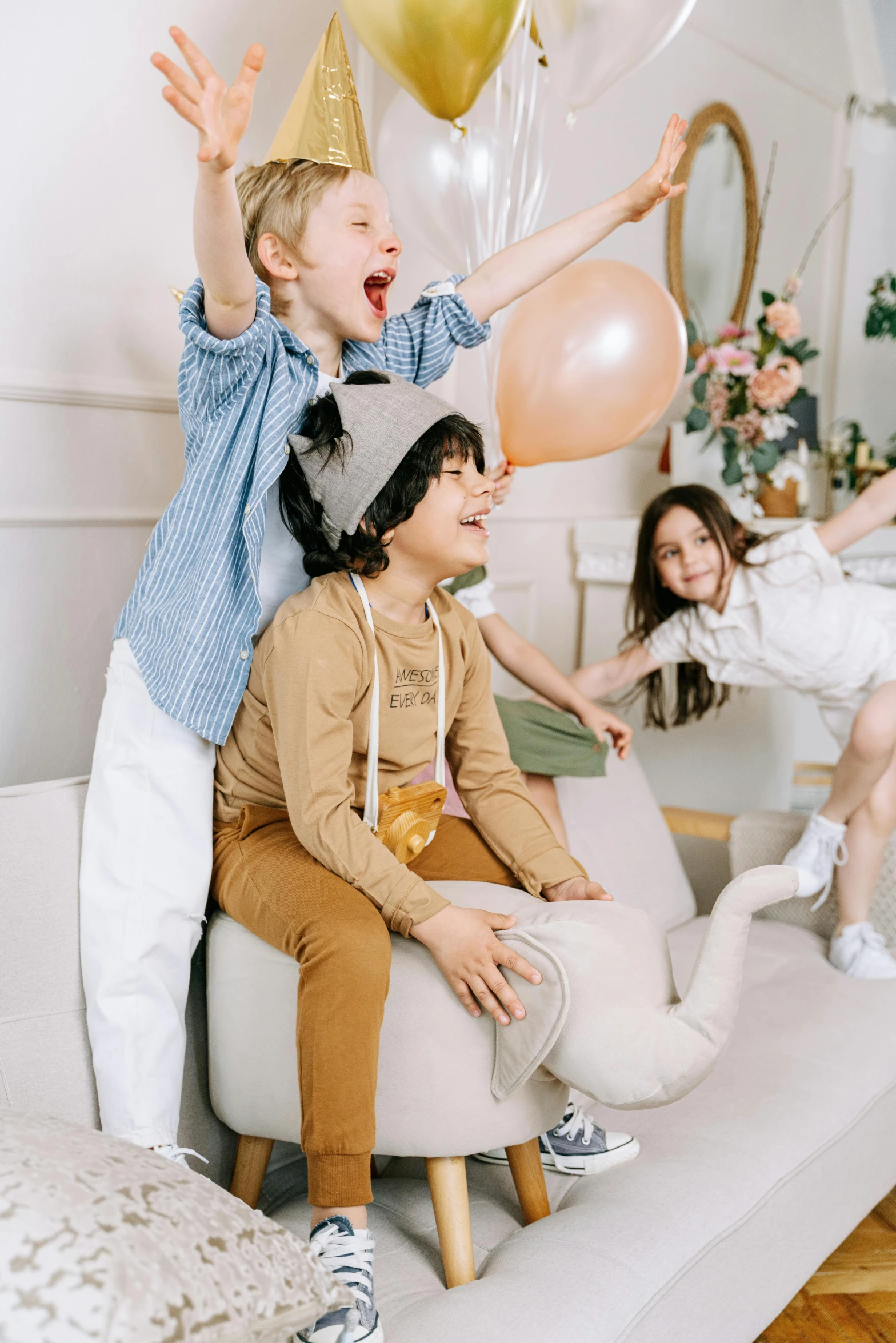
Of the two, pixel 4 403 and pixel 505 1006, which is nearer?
pixel 505 1006

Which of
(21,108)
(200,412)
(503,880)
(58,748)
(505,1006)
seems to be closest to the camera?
(505,1006)

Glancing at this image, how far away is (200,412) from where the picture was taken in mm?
1276

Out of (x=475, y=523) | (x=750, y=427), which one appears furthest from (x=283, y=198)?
(x=750, y=427)

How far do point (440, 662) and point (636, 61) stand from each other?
3.49 feet

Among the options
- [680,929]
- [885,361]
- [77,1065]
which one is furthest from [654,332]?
[885,361]

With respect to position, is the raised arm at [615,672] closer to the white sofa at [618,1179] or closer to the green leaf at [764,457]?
the white sofa at [618,1179]

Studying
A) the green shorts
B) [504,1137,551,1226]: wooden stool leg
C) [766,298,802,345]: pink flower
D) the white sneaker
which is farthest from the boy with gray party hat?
[766,298,802,345]: pink flower

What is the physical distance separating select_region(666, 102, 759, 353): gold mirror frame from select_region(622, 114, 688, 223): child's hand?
1559 millimetres

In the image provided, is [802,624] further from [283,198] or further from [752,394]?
[283,198]

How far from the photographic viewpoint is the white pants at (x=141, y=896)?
1164 millimetres

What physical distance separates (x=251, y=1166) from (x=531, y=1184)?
0.32 m

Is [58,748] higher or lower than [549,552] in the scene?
lower

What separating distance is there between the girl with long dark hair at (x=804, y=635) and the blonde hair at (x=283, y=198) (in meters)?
0.98

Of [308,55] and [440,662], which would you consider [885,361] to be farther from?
[440,662]
